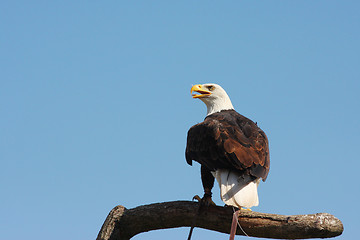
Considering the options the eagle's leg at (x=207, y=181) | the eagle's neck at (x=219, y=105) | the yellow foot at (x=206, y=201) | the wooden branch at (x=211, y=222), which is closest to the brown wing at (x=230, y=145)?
the eagle's leg at (x=207, y=181)

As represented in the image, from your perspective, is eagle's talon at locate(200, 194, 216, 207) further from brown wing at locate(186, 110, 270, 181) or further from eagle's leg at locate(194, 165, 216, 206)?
brown wing at locate(186, 110, 270, 181)

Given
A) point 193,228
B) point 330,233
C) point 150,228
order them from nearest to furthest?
point 330,233, point 193,228, point 150,228

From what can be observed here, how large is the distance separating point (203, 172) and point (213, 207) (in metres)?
0.45

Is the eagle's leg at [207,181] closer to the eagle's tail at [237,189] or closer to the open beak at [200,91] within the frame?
the eagle's tail at [237,189]

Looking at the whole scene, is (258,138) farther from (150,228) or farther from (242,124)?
(150,228)

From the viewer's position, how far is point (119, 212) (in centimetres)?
580

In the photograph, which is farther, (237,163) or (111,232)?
(111,232)

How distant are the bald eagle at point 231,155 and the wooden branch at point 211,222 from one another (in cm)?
20

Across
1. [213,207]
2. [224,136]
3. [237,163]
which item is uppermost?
[224,136]

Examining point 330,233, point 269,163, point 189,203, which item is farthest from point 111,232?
point 330,233

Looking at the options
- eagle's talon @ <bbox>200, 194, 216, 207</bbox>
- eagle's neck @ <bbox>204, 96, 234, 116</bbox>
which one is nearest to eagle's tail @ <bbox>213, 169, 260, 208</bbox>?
eagle's talon @ <bbox>200, 194, 216, 207</bbox>

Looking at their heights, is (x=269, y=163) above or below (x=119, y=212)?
above

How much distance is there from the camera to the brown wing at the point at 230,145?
5266 mm

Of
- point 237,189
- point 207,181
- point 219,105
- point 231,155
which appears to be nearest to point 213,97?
point 219,105
